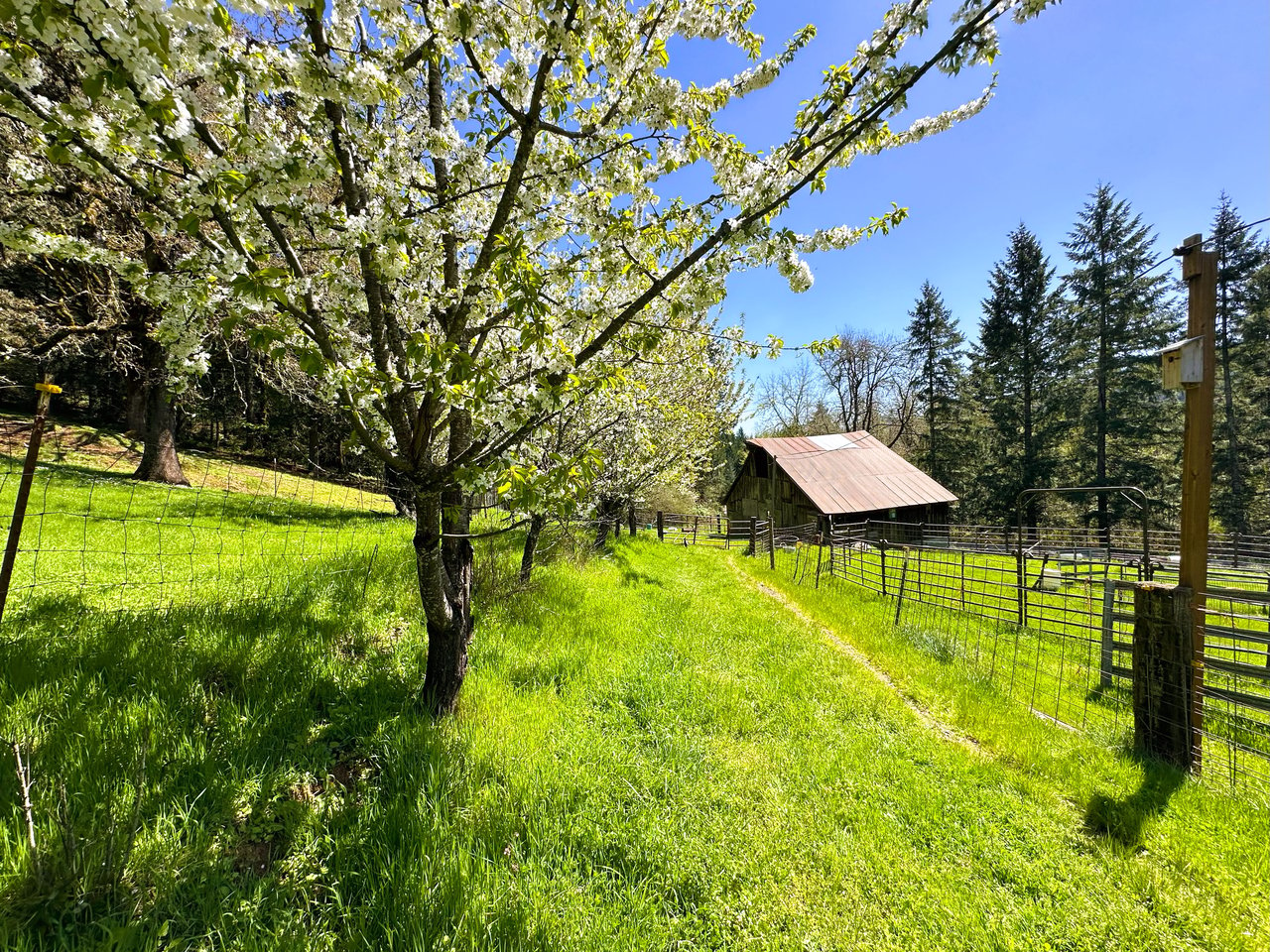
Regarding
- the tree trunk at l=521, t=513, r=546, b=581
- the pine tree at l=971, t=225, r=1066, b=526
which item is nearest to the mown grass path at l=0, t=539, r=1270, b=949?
the tree trunk at l=521, t=513, r=546, b=581

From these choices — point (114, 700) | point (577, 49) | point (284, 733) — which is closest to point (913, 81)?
point (577, 49)

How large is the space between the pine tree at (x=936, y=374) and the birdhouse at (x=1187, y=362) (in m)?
28.4

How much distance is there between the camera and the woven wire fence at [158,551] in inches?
159

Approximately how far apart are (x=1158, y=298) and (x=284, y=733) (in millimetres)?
35689

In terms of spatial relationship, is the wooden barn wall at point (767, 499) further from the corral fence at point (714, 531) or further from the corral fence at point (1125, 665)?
the corral fence at point (1125, 665)

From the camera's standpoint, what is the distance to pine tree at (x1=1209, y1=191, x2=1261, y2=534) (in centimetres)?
2144

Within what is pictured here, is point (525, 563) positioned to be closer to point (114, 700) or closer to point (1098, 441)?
point (114, 700)

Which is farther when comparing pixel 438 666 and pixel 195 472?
pixel 195 472

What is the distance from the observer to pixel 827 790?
321 cm

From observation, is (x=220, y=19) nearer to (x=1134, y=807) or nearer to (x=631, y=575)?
(x=1134, y=807)

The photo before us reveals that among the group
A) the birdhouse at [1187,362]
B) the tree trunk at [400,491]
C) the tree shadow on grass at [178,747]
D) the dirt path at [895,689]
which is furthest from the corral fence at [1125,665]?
the tree shadow on grass at [178,747]

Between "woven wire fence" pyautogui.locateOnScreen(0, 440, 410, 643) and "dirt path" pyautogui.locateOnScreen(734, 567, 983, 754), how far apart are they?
5.59 meters

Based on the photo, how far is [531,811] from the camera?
2697 millimetres

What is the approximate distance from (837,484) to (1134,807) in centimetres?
1843
